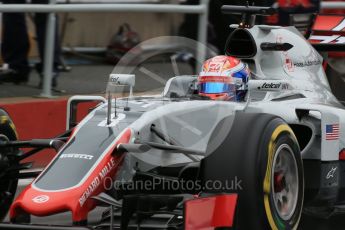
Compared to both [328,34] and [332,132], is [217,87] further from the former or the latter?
[328,34]

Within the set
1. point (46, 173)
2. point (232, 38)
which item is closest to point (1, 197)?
point (46, 173)

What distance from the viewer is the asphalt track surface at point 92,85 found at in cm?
754

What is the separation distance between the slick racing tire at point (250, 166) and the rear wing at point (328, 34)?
2.31 metres

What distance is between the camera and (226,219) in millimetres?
5762

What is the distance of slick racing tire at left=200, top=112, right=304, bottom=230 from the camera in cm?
580

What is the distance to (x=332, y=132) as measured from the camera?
6.80m

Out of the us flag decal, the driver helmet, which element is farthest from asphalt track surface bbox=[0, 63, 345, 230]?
the us flag decal

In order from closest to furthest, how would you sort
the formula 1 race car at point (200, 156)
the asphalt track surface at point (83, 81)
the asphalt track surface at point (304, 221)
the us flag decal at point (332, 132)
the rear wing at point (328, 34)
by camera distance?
the formula 1 race car at point (200, 156)
the us flag decal at point (332, 132)
the asphalt track surface at point (304, 221)
the rear wing at point (328, 34)
the asphalt track surface at point (83, 81)

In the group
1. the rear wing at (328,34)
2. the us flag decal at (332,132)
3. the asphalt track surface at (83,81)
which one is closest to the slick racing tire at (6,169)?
the asphalt track surface at (83,81)

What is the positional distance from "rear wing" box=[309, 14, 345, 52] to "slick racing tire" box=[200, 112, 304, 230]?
7.57ft

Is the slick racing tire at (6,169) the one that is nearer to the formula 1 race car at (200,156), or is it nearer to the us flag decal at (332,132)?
the formula 1 race car at (200,156)

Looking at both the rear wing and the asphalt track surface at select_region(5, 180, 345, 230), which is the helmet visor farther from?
the rear wing

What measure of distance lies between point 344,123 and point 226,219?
5.49 feet

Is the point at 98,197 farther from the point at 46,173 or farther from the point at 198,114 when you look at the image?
the point at 198,114
